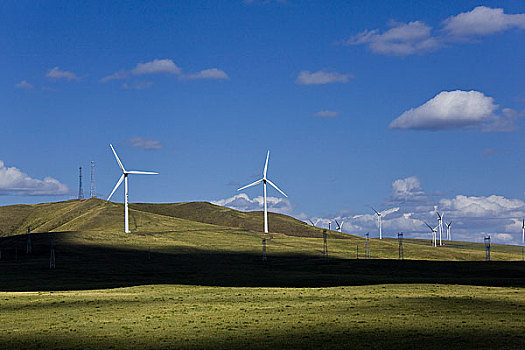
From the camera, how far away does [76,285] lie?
10106 cm

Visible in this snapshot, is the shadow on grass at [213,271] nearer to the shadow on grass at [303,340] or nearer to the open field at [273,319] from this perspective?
the open field at [273,319]

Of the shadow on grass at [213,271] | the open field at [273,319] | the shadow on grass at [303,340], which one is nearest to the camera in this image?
the shadow on grass at [303,340]

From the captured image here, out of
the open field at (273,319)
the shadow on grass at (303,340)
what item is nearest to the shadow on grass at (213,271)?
the open field at (273,319)

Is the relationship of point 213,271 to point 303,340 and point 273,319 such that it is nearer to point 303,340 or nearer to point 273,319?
point 273,319

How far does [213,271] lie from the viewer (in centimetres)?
13425

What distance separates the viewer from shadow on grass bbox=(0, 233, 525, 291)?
101 metres

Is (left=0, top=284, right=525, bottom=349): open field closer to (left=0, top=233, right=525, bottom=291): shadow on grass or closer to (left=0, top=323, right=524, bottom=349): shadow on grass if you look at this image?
(left=0, top=323, right=524, bottom=349): shadow on grass

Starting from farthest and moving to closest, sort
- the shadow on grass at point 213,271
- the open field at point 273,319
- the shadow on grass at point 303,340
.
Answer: the shadow on grass at point 213,271 < the open field at point 273,319 < the shadow on grass at point 303,340

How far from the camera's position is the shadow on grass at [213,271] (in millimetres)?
101438

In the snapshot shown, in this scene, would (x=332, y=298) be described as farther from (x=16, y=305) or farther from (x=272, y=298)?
(x=16, y=305)

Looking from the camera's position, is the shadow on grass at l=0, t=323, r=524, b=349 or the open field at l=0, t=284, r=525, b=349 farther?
the open field at l=0, t=284, r=525, b=349

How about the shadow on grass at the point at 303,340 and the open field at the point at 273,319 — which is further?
the open field at the point at 273,319

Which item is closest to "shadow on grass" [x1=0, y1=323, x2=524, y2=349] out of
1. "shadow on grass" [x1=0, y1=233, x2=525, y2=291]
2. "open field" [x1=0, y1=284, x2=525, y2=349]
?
"open field" [x1=0, y1=284, x2=525, y2=349]

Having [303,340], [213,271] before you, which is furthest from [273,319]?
[213,271]
